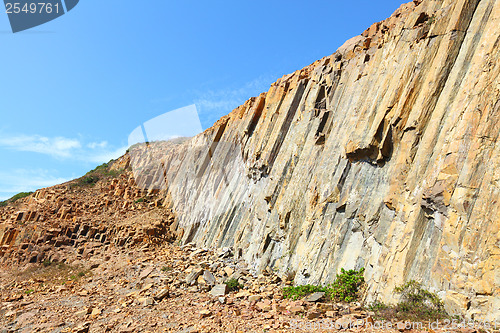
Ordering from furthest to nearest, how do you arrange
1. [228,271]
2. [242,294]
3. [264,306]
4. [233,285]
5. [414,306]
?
1. [228,271]
2. [233,285]
3. [242,294]
4. [264,306]
5. [414,306]

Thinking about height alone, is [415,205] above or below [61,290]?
above

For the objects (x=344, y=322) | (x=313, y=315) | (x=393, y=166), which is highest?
(x=393, y=166)

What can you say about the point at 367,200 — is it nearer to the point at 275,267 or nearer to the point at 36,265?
the point at 275,267

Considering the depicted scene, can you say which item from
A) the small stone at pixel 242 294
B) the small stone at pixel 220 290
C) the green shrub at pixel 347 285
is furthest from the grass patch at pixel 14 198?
the green shrub at pixel 347 285

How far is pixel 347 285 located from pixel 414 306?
271 centimetres

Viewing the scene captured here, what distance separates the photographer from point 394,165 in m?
11.1

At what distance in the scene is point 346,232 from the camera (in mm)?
12297

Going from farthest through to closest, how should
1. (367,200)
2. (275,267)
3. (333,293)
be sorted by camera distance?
(275,267)
(367,200)
(333,293)

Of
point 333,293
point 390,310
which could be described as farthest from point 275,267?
point 390,310

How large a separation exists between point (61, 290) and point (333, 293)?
697 inches

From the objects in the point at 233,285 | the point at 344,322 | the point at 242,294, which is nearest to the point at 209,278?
the point at 233,285

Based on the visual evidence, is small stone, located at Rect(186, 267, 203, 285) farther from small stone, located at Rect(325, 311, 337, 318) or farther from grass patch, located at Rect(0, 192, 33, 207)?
grass patch, located at Rect(0, 192, 33, 207)

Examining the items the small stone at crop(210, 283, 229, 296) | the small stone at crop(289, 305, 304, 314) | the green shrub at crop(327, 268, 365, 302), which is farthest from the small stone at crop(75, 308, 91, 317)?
the green shrub at crop(327, 268, 365, 302)

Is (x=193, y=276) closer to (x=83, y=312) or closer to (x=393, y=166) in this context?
(x=83, y=312)
